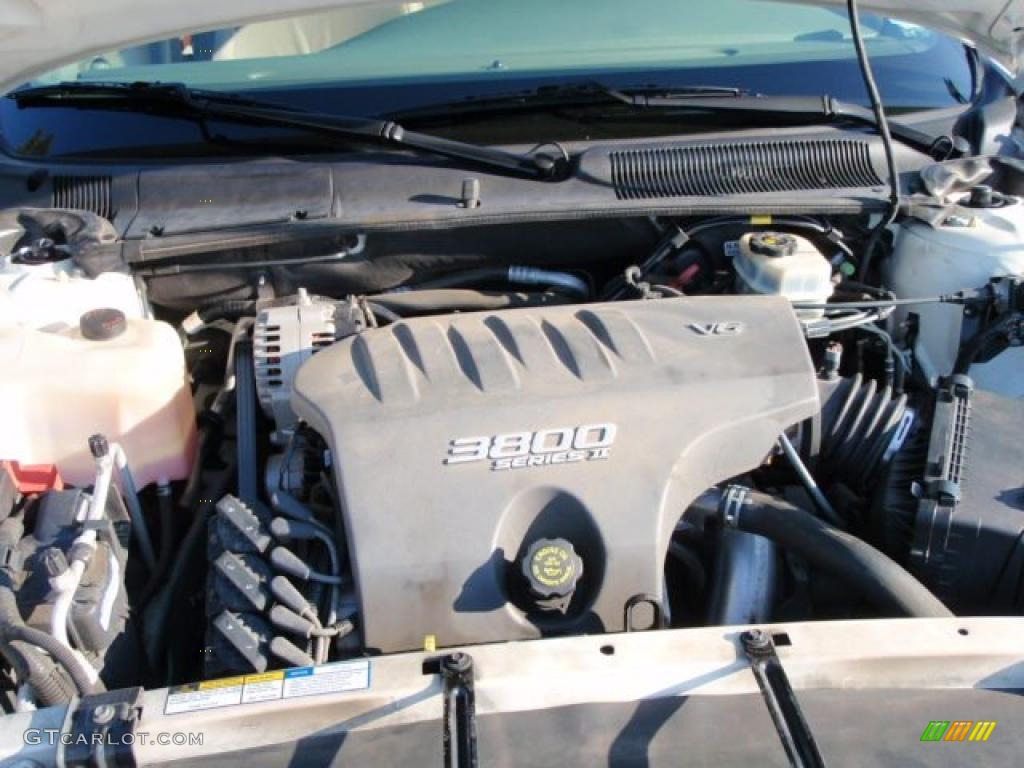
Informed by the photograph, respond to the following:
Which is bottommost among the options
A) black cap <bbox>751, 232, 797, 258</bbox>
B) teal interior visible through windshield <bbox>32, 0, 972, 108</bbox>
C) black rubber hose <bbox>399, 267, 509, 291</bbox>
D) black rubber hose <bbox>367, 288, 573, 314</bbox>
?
black rubber hose <bbox>367, 288, 573, 314</bbox>

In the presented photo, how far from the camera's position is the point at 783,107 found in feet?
6.19

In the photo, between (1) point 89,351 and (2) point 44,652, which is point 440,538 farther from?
(1) point 89,351

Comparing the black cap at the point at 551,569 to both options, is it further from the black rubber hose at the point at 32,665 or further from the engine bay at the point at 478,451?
the black rubber hose at the point at 32,665

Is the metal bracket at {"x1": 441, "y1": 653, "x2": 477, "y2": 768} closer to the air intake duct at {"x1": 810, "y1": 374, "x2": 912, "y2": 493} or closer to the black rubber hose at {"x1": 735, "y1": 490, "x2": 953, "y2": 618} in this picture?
the black rubber hose at {"x1": 735, "y1": 490, "x2": 953, "y2": 618}

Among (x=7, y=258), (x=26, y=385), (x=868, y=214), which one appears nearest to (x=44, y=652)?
(x=26, y=385)

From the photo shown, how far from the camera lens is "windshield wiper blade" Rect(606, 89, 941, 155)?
188 centimetres

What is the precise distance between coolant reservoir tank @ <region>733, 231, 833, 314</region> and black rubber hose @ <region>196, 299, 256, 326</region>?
2.92 ft

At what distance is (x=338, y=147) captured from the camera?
6.05 feet

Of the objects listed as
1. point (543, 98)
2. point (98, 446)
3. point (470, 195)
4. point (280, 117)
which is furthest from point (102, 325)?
point (543, 98)

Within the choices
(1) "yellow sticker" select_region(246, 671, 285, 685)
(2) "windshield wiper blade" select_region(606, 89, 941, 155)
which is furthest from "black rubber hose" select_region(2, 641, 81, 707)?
(2) "windshield wiper blade" select_region(606, 89, 941, 155)

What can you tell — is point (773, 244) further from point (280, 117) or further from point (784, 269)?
point (280, 117)

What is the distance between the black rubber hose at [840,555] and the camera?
123 cm

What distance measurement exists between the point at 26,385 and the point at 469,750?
35.6 inches

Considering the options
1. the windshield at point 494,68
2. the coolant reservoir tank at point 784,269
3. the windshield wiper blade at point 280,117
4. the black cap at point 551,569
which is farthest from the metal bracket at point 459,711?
the windshield at point 494,68
